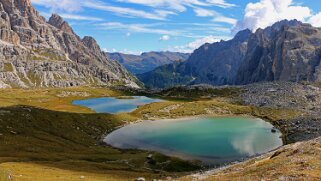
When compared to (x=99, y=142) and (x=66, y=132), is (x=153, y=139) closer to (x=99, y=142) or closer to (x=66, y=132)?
(x=99, y=142)

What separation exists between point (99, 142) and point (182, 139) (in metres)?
30.5

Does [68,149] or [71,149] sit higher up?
[68,149]

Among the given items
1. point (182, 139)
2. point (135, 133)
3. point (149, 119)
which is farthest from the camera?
point (149, 119)

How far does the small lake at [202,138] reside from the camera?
112 metres

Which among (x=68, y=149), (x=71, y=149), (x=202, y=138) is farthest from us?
(x=202, y=138)

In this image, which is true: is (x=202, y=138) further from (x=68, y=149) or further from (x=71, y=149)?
(x=68, y=149)

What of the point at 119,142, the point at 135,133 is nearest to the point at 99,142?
the point at 119,142

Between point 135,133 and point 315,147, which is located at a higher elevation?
point 315,147

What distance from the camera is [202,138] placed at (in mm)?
130750

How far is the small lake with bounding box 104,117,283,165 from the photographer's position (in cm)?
11156

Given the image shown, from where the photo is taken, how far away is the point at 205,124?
531 ft

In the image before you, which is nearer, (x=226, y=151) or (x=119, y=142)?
(x=226, y=151)

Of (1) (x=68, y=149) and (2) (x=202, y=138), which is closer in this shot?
(1) (x=68, y=149)

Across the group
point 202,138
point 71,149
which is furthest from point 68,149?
point 202,138
